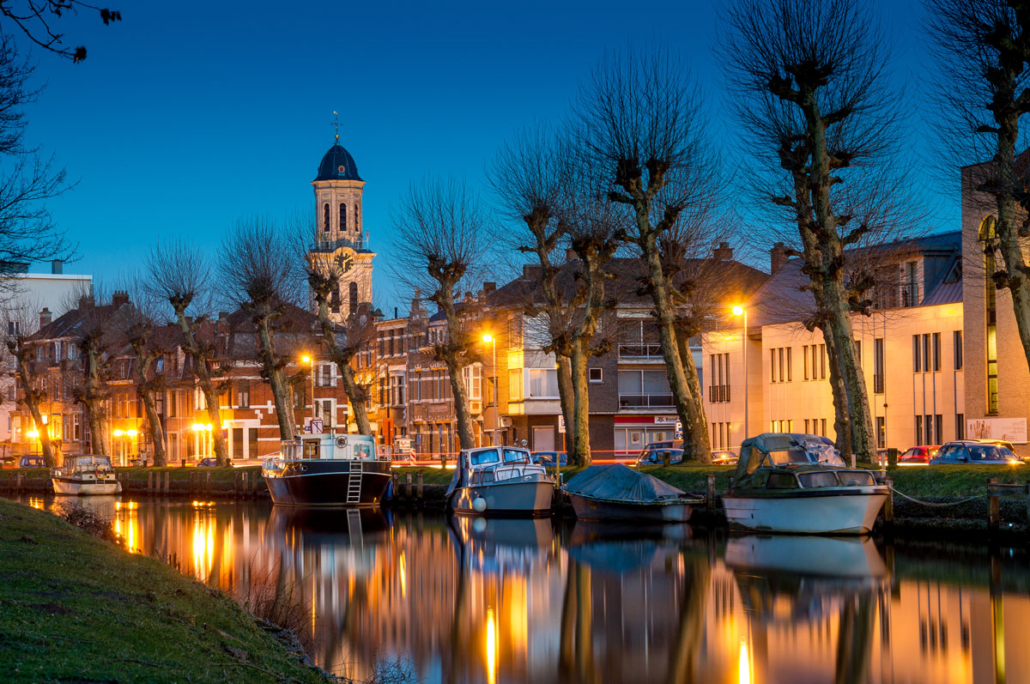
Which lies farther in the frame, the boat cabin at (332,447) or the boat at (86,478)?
the boat at (86,478)

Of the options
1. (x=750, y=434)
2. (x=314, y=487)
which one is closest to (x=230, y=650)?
(x=314, y=487)

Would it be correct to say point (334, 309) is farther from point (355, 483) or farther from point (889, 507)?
point (889, 507)

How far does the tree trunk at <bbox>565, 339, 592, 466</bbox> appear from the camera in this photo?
49.4 m

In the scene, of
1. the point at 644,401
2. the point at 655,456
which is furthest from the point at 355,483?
the point at 644,401

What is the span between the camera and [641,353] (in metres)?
85.6

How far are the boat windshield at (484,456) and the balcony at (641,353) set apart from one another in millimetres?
34415

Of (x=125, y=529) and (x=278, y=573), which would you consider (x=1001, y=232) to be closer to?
(x=278, y=573)

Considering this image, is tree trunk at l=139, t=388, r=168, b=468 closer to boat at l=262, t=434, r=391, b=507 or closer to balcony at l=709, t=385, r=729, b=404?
boat at l=262, t=434, r=391, b=507

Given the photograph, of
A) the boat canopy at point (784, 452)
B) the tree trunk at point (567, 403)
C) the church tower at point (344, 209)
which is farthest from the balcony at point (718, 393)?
the church tower at point (344, 209)

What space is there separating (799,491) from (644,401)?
164 feet

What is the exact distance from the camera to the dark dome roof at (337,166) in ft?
477

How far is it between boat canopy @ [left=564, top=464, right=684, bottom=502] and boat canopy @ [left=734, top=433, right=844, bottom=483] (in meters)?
3.60

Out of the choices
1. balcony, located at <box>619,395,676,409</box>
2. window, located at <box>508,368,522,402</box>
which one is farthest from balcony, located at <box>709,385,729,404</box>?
window, located at <box>508,368,522,402</box>

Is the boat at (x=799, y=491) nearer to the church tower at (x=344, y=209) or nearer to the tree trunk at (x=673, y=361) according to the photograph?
the tree trunk at (x=673, y=361)
